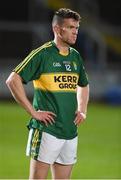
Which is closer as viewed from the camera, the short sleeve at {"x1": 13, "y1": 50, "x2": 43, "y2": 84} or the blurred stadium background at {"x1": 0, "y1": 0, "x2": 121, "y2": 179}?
the short sleeve at {"x1": 13, "y1": 50, "x2": 43, "y2": 84}

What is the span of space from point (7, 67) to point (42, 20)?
3247 mm

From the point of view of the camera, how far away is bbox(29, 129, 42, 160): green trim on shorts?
23.7 feet

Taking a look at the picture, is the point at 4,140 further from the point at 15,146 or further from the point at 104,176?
the point at 104,176

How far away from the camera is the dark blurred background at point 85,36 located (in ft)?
92.5

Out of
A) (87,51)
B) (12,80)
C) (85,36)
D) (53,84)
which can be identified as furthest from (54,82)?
(85,36)

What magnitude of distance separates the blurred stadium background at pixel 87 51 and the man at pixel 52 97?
9.13 meters

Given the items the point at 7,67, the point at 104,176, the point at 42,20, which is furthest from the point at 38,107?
the point at 42,20

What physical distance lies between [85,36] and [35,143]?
2371 cm

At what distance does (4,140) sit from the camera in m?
16.8

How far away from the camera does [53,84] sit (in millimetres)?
7215

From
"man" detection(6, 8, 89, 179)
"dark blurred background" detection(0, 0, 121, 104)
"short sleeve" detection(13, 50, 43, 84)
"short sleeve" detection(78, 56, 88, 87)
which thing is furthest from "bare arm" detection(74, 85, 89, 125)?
"dark blurred background" detection(0, 0, 121, 104)

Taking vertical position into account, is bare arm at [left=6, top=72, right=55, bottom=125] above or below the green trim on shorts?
above

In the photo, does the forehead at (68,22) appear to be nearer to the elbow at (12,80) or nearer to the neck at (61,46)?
the neck at (61,46)

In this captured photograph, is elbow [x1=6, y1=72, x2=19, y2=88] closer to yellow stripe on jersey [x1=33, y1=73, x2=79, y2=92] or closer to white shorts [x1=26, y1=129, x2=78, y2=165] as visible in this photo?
yellow stripe on jersey [x1=33, y1=73, x2=79, y2=92]
